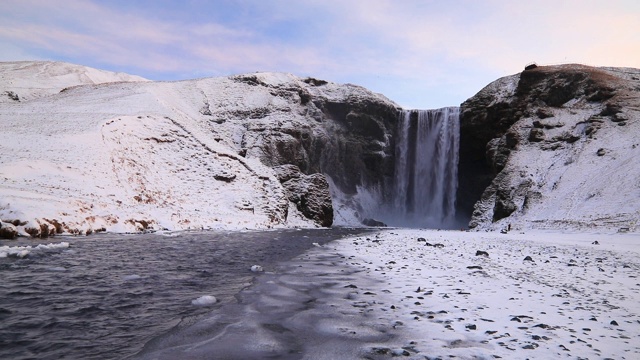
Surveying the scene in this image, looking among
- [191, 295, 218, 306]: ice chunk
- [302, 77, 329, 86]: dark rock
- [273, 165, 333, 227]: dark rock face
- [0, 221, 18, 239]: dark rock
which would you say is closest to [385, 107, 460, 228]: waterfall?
[302, 77, 329, 86]: dark rock

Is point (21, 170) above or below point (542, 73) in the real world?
below

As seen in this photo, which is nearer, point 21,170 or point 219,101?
point 21,170

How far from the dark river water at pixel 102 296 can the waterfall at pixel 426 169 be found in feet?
135

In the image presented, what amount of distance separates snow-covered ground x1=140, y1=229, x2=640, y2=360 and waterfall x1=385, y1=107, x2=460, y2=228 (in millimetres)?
40151

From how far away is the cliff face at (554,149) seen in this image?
26672mm

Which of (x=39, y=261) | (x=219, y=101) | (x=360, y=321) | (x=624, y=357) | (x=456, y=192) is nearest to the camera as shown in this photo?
(x=624, y=357)

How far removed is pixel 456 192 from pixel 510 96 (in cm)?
1301

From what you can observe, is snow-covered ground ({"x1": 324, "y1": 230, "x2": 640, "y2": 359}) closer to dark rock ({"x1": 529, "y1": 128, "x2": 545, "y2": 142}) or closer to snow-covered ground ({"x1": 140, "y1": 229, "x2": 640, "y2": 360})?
snow-covered ground ({"x1": 140, "y1": 229, "x2": 640, "y2": 360})

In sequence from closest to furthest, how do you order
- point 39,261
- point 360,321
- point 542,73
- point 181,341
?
1. point 181,341
2. point 360,321
3. point 39,261
4. point 542,73

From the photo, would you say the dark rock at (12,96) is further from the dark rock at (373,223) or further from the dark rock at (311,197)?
the dark rock at (373,223)

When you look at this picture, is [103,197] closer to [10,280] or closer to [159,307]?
[10,280]

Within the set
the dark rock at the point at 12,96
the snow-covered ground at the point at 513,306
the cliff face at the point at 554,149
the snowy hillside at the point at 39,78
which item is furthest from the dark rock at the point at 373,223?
the dark rock at the point at 12,96

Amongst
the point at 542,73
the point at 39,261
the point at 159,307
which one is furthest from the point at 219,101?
the point at 159,307

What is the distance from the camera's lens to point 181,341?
3869 millimetres
